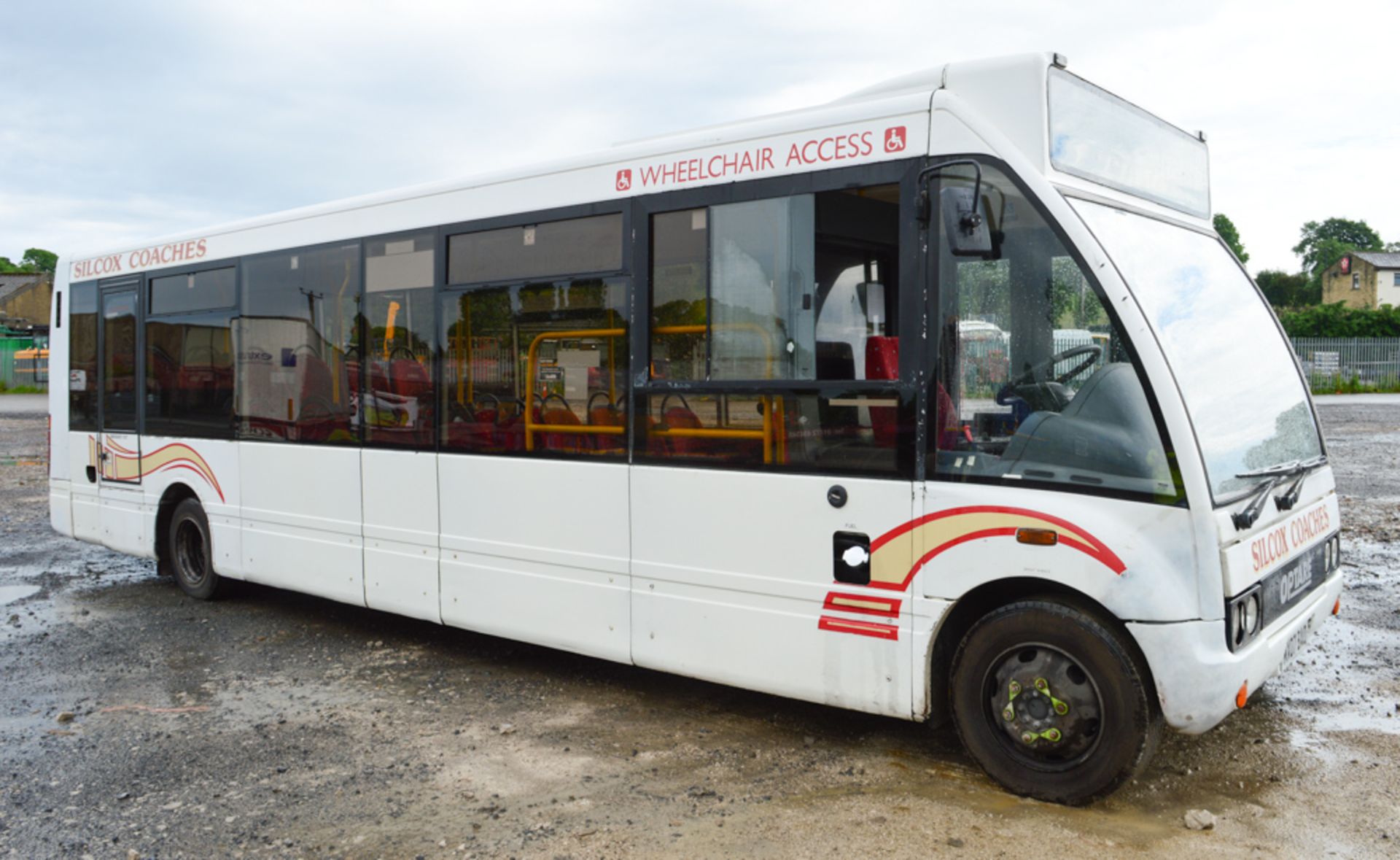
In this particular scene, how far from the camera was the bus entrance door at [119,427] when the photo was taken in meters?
9.19

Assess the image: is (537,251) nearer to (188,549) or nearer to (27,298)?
(188,549)

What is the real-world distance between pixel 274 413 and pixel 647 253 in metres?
3.74

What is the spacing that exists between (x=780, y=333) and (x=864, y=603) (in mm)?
1298

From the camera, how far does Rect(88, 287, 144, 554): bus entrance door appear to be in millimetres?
9188

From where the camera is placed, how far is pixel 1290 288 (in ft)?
289

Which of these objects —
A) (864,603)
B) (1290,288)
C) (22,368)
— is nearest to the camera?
(864,603)

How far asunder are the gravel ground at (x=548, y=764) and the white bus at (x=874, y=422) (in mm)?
358

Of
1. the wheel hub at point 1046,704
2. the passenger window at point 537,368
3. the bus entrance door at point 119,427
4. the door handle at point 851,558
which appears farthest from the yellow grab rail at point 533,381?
the bus entrance door at point 119,427

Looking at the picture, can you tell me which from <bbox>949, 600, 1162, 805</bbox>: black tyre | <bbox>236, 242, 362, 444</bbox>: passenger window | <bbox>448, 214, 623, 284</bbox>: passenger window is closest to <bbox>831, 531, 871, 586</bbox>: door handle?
<bbox>949, 600, 1162, 805</bbox>: black tyre

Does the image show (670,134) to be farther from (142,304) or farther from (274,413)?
(142,304)

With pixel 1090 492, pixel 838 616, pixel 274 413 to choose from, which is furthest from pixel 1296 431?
pixel 274 413

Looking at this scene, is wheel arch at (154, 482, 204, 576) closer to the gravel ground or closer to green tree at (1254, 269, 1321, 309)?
the gravel ground

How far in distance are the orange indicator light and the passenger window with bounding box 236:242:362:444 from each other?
463 cm

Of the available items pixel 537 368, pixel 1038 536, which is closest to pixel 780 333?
pixel 1038 536
